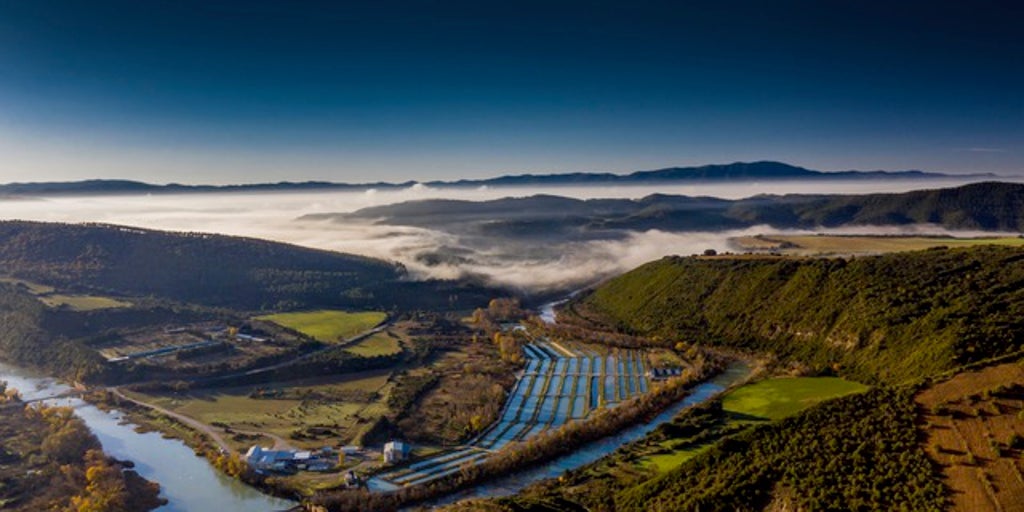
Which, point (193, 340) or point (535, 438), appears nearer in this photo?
point (535, 438)

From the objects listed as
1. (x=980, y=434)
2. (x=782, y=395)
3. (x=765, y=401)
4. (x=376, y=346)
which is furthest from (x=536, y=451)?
(x=376, y=346)

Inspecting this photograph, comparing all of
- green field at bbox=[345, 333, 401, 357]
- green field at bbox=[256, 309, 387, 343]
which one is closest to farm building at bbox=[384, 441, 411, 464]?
green field at bbox=[345, 333, 401, 357]

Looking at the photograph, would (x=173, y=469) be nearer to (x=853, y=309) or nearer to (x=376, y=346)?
(x=376, y=346)

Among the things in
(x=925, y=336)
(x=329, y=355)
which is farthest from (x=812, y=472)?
(x=329, y=355)

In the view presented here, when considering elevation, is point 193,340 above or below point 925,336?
below

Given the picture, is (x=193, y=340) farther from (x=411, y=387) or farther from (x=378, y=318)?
(x=411, y=387)

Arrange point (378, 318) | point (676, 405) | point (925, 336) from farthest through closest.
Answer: point (378, 318), point (676, 405), point (925, 336)

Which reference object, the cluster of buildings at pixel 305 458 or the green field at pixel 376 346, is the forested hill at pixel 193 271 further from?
the cluster of buildings at pixel 305 458

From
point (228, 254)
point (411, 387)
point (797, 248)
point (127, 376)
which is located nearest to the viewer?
point (411, 387)
